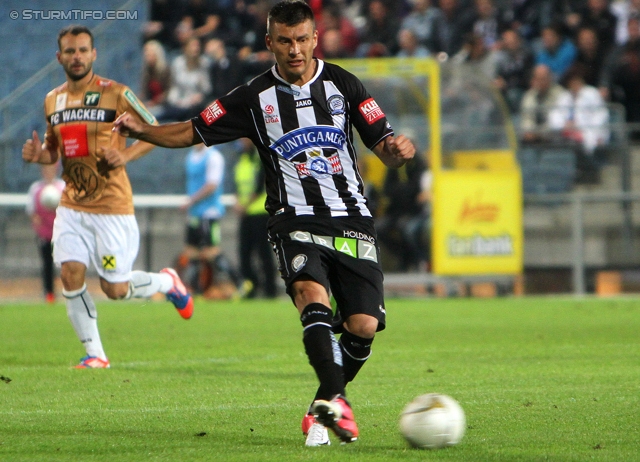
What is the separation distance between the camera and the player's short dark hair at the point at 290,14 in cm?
512

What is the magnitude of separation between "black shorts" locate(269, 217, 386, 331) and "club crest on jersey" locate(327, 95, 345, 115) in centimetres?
52

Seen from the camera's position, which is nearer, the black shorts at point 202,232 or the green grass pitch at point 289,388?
the green grass pitch at point 289,388

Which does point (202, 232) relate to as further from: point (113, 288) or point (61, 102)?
point (61, 102)

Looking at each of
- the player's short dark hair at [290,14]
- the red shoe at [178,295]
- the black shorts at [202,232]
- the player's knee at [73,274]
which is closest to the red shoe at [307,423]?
the player's short dark hair at [290,14]

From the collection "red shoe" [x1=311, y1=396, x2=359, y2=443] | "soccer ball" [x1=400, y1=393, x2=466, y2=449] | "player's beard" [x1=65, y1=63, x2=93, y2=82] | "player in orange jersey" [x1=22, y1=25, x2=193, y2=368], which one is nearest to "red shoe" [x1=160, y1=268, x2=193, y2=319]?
"player in orange jersey" [x1=22, y1=25, x2=193, y2=368]

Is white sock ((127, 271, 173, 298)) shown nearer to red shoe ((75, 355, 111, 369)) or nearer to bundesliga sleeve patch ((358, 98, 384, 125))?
red shoe ((75, 355, 111, 369))

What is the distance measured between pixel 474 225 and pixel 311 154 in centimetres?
1096

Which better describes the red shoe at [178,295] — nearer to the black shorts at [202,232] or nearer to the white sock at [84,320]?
the white sock at [84,320]

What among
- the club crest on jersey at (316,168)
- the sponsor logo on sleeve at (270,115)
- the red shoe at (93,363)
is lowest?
the red shoe at (93,363)

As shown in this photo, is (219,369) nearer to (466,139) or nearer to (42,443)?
(42,443)

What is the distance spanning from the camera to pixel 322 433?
4762mm

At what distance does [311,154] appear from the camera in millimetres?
5277

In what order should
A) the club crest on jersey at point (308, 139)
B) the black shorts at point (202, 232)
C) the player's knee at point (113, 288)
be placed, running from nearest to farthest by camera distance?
the club crest on jersey at point (308, 139) → the player's knee at point (113, 288) → the black shorts at point (202, 232)

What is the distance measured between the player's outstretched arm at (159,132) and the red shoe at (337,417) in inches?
59.0
